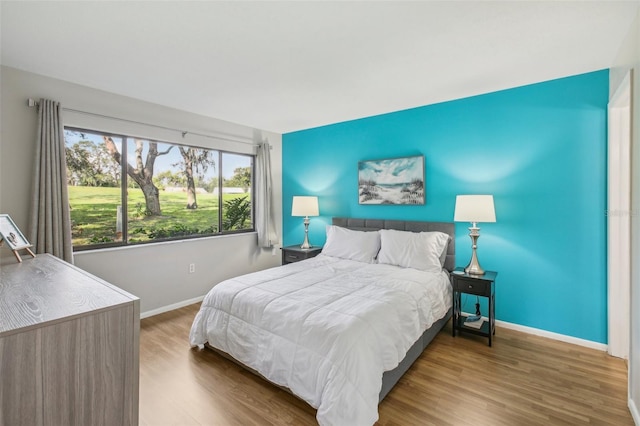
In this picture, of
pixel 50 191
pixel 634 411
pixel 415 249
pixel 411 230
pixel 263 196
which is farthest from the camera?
pixel 263 196

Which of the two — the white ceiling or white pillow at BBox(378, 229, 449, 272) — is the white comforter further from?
the white ceiling

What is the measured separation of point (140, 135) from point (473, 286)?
13.1 ft

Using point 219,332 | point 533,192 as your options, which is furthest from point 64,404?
point 533,192

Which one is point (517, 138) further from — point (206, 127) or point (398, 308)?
point (206, 127)

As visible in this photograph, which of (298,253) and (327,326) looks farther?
(298,253)

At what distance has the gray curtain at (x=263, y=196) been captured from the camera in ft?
15.5

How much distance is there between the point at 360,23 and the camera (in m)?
1.94

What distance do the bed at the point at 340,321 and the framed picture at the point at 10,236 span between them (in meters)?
1.32

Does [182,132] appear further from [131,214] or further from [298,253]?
[298,253]

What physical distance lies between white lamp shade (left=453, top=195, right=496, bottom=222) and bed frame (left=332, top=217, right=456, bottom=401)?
19.0 inches

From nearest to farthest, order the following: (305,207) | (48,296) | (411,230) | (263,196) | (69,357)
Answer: (69,357), (48,296), (411,230), (305,207), (263,196)

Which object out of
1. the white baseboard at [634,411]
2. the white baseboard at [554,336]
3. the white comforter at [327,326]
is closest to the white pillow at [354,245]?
the white comforter at [327,326]

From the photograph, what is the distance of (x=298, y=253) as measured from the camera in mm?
4223

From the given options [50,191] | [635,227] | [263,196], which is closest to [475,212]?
[635,227]
